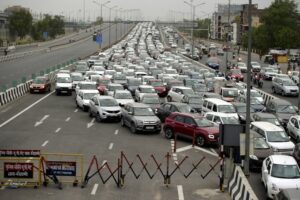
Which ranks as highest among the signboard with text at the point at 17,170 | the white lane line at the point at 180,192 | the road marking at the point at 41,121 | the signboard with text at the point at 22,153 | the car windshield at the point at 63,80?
the car windshield at the point at 63,80

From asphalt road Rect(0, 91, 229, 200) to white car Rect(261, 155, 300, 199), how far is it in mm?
1527

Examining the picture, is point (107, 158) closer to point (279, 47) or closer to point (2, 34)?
point (279, 47)

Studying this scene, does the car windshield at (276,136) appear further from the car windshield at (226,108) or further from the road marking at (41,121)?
the road marking at (41,121)

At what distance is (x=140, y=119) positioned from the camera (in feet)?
94.9

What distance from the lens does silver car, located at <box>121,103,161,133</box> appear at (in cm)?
2872

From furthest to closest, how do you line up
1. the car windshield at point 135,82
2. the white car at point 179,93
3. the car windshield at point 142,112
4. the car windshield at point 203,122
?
the car windshield at point 135,82, the white car at point 179,93, the car windshield at point 142,112, the car windshield at point 203,122

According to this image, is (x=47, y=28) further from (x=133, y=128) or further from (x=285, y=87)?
(x=133, y=128)

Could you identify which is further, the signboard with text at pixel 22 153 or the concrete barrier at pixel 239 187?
the signboard with text at pixel 22 153

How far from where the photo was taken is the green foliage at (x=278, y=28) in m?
110

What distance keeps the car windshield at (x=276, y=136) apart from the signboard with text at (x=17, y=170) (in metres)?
10.5

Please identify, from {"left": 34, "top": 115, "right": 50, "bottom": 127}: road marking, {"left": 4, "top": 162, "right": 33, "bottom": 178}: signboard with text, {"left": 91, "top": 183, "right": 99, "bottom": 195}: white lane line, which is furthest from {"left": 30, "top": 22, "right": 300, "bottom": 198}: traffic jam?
{"left": 4, "top": 162, "right": 33, "bottom": 178}: signboard with text

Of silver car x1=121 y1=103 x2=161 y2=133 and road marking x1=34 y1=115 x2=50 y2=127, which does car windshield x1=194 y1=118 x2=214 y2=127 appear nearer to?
silver car x1=121 y1=103 x2=161 y2=133

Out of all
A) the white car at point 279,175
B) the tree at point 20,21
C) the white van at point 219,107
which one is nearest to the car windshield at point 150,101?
the white van at point 219,107

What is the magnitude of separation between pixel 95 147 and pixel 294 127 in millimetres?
10320
